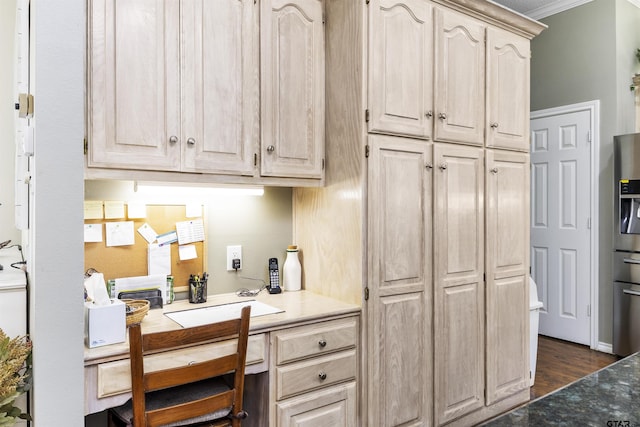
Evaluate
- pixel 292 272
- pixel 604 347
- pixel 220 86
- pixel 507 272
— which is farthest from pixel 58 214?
pixel 604 347

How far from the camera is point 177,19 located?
5.95ft

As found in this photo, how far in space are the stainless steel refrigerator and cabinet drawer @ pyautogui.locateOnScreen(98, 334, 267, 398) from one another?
3.34 meters

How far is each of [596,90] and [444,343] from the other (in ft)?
9.53

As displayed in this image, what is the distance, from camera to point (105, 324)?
1533 millimetres

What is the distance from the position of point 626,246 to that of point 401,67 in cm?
276

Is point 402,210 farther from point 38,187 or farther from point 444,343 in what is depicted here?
point 38,187

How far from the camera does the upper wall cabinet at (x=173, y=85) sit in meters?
1.66

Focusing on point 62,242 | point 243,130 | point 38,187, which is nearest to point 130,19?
point 243,130

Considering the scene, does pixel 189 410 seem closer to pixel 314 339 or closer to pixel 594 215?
pixel 314 339

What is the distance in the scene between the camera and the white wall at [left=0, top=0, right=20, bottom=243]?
96.7 inches

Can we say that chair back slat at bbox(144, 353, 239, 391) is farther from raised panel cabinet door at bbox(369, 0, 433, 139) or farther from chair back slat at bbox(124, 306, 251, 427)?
raised panel cabinet door at bbox(369, 0, 433, 139)

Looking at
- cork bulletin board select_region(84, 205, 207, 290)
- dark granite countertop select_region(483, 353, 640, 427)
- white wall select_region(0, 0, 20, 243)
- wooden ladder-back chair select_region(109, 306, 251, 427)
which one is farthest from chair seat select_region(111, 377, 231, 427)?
white wall select_region(0, 0, 20, 243)

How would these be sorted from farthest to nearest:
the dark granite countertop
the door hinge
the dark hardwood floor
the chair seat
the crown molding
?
the crown molding, the dark hardwood floor, the chair seat, the door hinge, the dark granite countertop

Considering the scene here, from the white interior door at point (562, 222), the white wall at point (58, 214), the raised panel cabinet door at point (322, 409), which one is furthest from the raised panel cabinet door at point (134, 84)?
the white interior door at point (562, 222)
